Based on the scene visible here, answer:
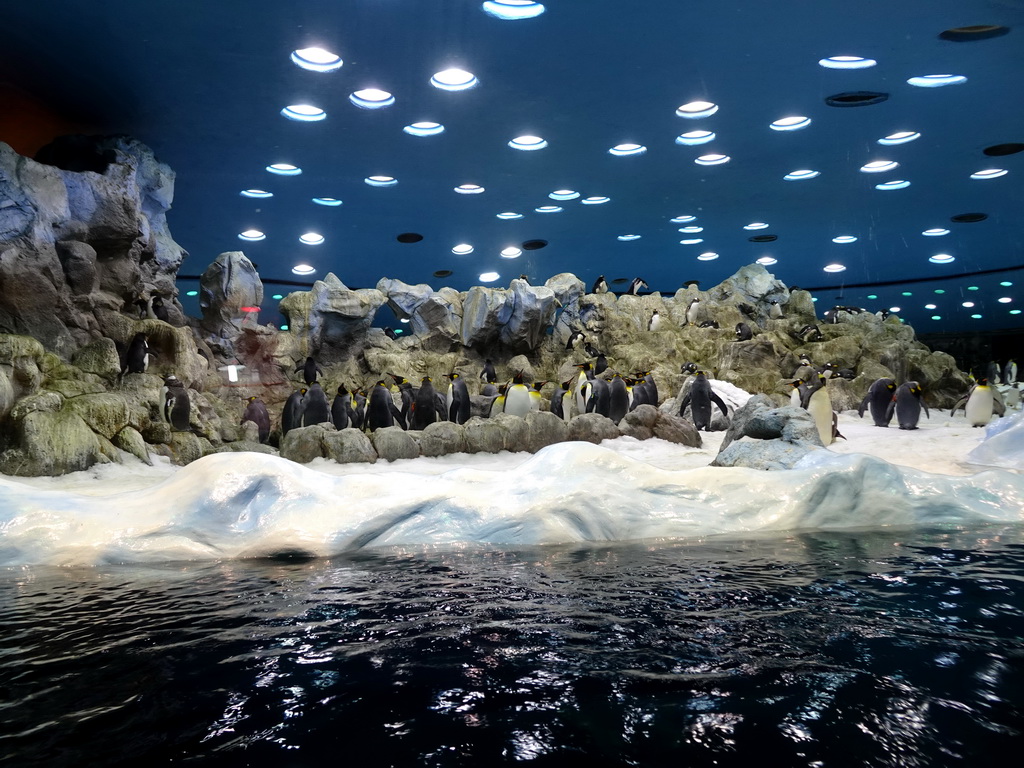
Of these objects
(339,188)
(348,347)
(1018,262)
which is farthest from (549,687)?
(1018,262)

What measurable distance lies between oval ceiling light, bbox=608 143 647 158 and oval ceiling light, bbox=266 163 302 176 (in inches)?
167

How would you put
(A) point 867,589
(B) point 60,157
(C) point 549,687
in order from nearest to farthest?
(C) point 549,687 → (A) point 867,589 → (B) point 60,157

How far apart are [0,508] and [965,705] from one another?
405 cm

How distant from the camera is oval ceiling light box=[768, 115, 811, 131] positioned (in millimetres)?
8094

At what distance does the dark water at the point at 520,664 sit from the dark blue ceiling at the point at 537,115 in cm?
484

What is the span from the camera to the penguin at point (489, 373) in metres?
14.1

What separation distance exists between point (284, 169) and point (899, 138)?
26.0 ft

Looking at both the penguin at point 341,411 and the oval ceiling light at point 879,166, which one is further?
the penguin at point 341,411

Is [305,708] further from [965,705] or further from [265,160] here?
[265,160]

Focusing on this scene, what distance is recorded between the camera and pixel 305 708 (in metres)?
1.66

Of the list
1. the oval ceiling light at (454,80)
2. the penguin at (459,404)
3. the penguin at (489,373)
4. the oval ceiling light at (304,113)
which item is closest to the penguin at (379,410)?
the penguin at (459,404)

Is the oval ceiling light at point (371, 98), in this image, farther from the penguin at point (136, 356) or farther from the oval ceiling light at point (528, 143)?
the penguin at point (136, 356)

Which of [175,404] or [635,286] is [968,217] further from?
[175,404]

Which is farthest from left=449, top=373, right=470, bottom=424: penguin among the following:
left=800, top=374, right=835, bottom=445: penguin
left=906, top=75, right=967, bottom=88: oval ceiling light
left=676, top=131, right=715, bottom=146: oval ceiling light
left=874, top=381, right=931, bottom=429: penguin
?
left=906, top=75, right=967, bottom=88: oval ceiling light
